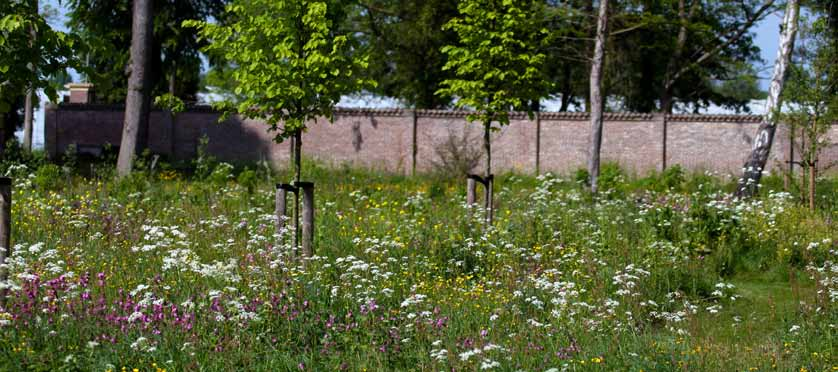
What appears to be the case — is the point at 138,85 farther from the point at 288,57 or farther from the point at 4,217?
the point at 4,217

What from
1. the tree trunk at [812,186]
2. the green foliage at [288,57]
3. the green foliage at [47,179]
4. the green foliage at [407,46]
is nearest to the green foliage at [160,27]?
the green foliage at [407,46]

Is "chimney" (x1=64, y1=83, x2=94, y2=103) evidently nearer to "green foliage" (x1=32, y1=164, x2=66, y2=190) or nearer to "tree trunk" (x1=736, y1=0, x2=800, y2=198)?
"green foliage" (x1=32, y1=164, x2=66, y2=190)

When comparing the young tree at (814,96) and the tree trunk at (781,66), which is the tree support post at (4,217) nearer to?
the young tree at (814,96)

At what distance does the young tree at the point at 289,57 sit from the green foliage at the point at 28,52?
2953 millimetres

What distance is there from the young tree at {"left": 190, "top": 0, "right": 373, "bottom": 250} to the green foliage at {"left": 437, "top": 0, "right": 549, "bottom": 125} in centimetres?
271

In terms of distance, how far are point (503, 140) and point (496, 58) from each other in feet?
42.0

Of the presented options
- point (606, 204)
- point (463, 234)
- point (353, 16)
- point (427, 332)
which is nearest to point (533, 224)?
point (463, 234)

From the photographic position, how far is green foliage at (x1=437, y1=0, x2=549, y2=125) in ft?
41.0

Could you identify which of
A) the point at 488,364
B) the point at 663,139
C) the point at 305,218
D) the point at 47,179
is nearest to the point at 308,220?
the point at 305,218

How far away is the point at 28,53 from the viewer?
6.71m

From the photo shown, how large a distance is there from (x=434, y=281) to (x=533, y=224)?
8.86 feet

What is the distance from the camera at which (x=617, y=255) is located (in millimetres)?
9398

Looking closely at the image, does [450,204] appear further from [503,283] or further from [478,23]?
[503,283]

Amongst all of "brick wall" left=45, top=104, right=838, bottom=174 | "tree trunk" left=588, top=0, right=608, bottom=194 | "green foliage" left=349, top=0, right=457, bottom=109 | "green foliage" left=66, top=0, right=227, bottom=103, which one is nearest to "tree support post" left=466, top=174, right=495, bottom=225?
"tree trunk" left=588, top=0, right=608, bottom=194
